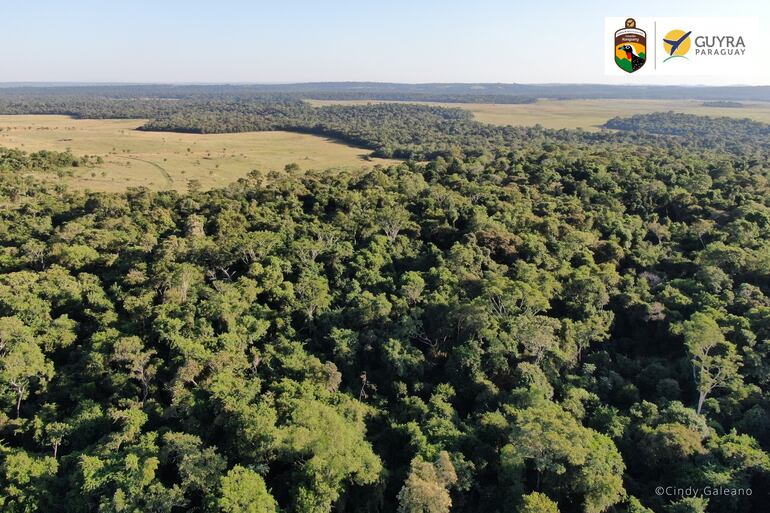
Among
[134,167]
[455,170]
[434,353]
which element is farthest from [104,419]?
[134,167]

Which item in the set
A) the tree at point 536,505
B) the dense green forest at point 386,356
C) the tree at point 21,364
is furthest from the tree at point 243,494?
the tree at point 21,364

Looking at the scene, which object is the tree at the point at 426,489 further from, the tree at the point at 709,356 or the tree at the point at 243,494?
the tree at the point at 709,356

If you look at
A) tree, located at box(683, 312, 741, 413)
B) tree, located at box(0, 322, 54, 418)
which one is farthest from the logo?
tree, located at box(0, 322, 54, 418)

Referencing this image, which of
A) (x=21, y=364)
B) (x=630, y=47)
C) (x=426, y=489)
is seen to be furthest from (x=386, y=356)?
(x=630, y=47)

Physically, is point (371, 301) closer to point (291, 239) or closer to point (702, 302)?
point (291, 239)

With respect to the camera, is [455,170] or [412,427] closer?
[412,427]
